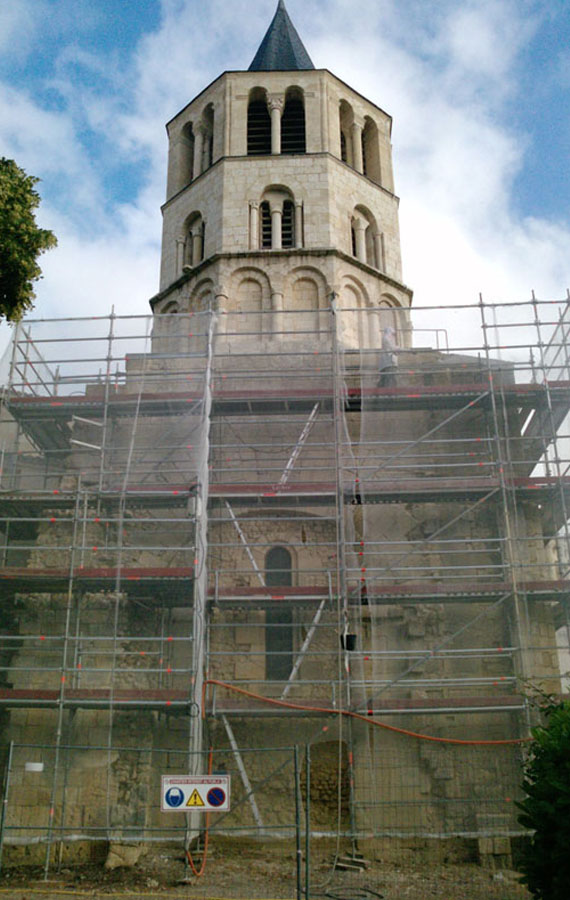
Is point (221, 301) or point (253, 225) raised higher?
point (253, 225)

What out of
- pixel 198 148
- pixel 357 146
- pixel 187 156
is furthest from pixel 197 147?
pixel 357 146

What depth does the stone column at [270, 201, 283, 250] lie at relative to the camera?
765 inches

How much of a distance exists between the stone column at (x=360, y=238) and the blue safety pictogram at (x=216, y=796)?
12780 millimetres

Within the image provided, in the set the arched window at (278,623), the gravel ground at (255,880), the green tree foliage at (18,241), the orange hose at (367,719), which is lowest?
the gravel ground at (255,880)

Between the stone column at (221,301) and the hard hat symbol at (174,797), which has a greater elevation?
the stone column at (221,301)

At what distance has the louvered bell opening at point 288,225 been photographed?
1973cm

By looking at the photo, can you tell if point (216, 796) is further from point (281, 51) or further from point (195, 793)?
point (281, 51)

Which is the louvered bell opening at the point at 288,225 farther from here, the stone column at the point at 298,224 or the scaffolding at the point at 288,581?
the scaffolding at the point at 288,581

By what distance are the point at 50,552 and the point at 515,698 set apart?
7.36 m

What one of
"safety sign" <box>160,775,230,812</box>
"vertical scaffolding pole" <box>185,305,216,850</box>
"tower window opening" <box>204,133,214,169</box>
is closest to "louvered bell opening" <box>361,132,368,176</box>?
"tower window opening" <box>204,133,214,169</box>

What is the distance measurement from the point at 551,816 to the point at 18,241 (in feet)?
29.2

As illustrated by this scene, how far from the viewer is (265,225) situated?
1997cm

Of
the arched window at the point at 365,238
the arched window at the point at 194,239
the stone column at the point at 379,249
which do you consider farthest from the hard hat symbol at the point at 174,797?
the stone column at the point at 379,249

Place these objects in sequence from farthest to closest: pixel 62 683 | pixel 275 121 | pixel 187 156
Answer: pixel 187 156, pixel 275 121, pixel 62 683
